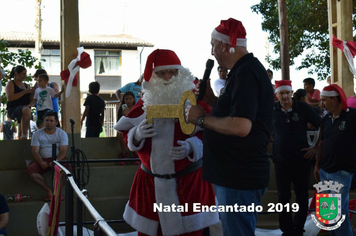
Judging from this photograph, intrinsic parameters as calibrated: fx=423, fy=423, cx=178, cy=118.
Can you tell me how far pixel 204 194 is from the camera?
3.10 meters

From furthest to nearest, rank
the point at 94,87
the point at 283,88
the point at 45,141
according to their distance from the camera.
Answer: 1. the point at 94,87
2. the point at 45,141
3. the point at 283,88

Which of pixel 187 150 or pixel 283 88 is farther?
pixel 283 88

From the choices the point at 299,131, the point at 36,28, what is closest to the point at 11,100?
the point at 299,131

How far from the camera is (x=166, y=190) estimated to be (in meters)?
3.04

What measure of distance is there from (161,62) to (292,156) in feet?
8.60

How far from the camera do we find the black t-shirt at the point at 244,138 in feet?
7.14

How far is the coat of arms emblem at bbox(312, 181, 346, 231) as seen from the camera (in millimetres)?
4430

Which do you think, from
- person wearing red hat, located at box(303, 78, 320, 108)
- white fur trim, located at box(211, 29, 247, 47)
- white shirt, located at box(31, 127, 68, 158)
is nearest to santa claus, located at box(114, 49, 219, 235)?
white fur trim, located at box(211, 29, 247, 47)

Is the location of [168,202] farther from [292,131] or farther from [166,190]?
[292,131]

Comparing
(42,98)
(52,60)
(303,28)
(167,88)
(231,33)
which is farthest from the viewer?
(52,60)

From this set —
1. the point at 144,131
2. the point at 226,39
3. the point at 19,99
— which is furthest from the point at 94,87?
the point at 226,39

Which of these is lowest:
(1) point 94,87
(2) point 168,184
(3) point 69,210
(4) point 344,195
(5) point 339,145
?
(4) point 344,195

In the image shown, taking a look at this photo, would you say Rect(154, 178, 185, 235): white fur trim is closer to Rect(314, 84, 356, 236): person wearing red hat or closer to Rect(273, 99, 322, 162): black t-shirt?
Rect(314, 84, 356, 236): person wearing red hat

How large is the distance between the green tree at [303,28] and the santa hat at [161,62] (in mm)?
10336
